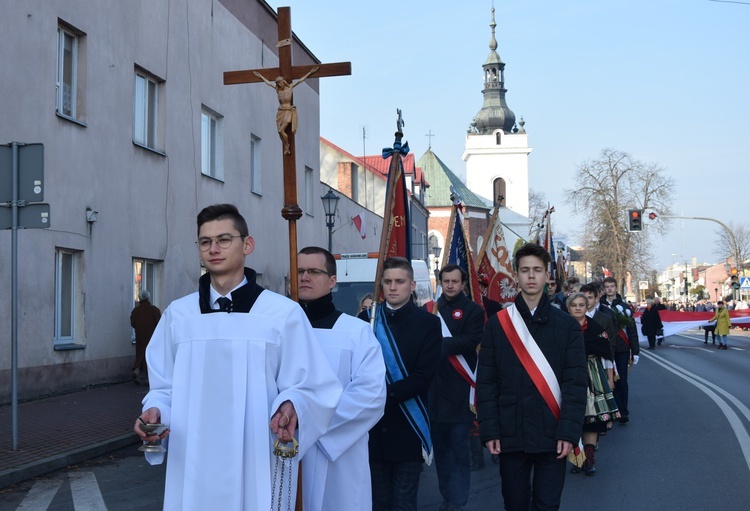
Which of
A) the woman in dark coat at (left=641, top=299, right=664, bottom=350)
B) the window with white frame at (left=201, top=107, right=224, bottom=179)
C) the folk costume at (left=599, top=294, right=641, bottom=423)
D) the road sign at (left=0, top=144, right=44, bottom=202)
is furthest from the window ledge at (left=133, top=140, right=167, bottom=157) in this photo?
the woman in dark coat at (left=641, top=299, right=664, bottom=350)

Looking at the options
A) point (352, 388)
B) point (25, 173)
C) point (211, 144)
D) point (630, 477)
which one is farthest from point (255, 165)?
point (352, 388)

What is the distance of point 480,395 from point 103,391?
1142cm

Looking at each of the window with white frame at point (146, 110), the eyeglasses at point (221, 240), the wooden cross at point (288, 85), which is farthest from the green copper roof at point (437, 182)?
the eyeglasses at point (221, 240)

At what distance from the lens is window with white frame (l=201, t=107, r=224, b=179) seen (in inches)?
840

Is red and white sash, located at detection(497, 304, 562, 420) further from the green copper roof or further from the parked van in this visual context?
the green copper roof

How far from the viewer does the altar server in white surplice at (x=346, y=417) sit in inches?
182

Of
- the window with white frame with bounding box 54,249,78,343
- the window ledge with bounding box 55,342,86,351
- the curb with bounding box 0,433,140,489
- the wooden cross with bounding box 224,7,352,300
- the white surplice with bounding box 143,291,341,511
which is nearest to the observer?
the white surplice with bounding box 143,291,341,511

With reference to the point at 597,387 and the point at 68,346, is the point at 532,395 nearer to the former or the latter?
the point at 597,387

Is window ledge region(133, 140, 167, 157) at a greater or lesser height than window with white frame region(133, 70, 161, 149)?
lesser

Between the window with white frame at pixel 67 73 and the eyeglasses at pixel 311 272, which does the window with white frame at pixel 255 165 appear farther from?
the eyeglasses at pixel 311 272

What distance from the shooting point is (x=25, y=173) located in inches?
399

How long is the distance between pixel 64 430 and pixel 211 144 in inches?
460

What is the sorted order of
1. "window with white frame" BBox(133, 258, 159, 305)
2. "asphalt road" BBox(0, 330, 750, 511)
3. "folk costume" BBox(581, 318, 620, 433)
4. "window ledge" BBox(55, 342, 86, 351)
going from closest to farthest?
"asphalt road" BBox(0, 330, 750, 511), "folk costume" BBox(581, 318, 620, 433), "window ledge" BBox(55, 342, 86, 351), "window with white frame" BBox(133, 258, 159, 305)

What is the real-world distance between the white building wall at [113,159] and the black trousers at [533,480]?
379 inches
